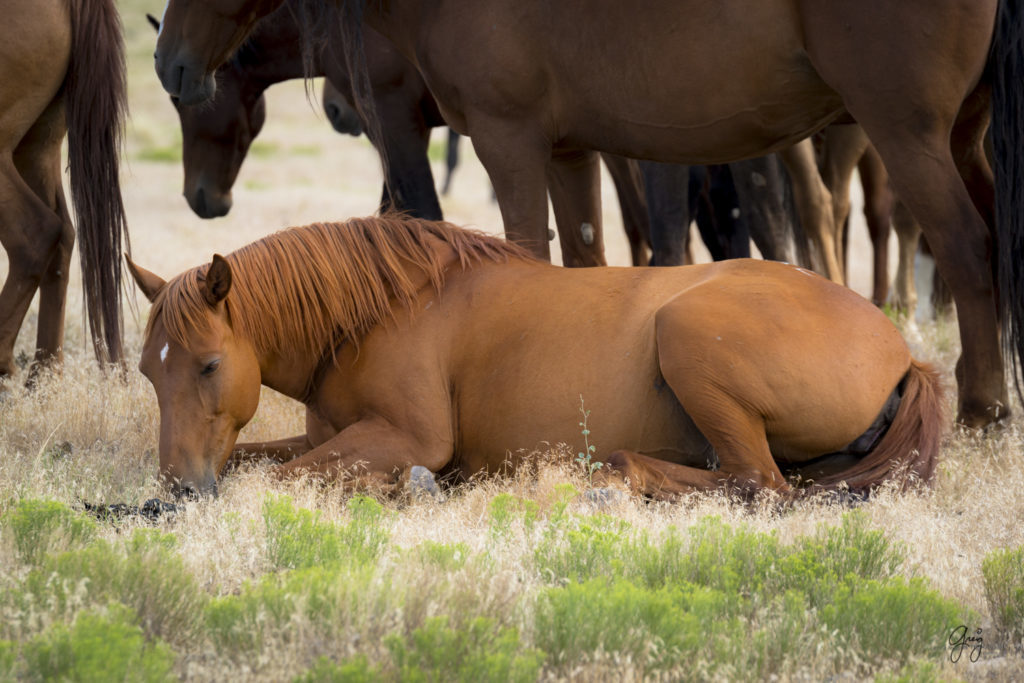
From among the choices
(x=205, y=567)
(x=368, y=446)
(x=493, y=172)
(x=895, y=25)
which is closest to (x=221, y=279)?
(x=368, y=446)

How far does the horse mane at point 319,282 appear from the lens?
4051mm

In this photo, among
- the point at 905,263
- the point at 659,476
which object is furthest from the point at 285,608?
the point at 905,263

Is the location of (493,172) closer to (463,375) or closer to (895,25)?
(463,375)

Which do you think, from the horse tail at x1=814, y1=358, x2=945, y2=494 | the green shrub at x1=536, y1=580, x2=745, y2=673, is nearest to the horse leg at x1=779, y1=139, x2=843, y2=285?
the horse tail at x1=814, y1=358, x2=945, y2=494

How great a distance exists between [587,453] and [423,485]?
62 centimetres

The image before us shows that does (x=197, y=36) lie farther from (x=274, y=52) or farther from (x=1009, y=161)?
(x=1009, y=161)

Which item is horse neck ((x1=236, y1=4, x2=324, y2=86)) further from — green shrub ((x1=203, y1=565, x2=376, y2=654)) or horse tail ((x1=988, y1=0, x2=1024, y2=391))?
green shrub ((x1=203, y1=565, x2=376, y2=654))

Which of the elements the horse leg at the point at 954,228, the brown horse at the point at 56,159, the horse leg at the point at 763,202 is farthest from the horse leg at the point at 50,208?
the horse leg at the point at 954,228

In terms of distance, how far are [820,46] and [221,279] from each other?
8.15 ft

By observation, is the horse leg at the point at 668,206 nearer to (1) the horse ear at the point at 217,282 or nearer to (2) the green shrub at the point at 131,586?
(1) the horse ear at the point at 217,282

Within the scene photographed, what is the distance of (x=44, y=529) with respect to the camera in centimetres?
317

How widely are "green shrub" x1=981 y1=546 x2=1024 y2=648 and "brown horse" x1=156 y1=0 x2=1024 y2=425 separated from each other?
5.02 feet

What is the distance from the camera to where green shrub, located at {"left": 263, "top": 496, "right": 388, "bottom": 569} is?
3.07 metres

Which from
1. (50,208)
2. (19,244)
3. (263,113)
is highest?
(263,113)
